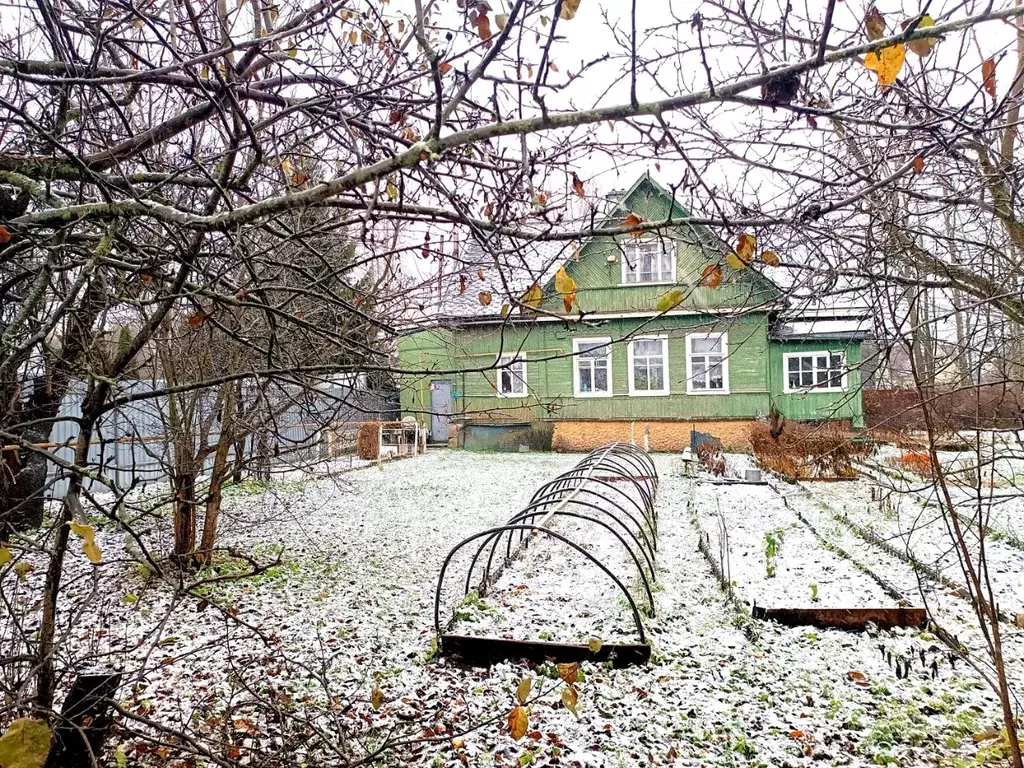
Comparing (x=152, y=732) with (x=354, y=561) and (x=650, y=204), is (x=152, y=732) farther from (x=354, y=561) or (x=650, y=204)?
(x=650, y=204)


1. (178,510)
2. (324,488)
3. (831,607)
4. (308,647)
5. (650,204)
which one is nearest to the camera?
(308,647)

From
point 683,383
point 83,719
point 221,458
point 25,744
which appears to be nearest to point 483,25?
point 25,744

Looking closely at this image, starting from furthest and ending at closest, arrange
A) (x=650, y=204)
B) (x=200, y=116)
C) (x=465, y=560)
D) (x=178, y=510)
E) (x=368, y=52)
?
(x=650, y=204)
(x=465, y=560)
(x=178, y=510)
(x=368, y=52)
(x=200, y=116)

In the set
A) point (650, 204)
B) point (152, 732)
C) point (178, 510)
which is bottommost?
point (152, 732)

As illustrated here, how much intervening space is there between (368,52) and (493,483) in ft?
31.6

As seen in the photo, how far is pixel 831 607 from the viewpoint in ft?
15.8

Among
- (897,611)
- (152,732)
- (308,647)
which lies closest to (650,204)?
(897,611)

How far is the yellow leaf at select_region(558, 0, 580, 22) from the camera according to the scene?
5.65 ft

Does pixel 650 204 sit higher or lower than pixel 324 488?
higher

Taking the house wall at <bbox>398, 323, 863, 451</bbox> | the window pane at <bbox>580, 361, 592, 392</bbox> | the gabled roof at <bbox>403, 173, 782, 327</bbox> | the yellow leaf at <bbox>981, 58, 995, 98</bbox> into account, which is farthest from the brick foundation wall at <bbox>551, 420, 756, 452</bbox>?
the yellow leaf at <bbox>981, 58, 995, 98</bbox>

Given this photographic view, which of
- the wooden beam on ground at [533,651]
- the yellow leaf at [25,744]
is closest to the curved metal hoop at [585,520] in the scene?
the wooden beam on ground at [533,651]

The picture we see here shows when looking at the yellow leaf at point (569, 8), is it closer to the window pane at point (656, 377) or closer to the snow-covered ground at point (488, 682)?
the snow-covered ground at point (488, 682)

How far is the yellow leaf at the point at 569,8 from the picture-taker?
1.72 metres

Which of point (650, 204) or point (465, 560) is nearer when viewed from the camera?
point (465, 560)
